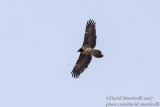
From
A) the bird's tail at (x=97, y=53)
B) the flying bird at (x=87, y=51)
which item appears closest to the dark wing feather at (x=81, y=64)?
the flying bird at (x=87, y=51)

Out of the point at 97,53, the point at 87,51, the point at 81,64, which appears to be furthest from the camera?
the point at 81,64

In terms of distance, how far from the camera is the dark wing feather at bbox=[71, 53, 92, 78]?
2108cm


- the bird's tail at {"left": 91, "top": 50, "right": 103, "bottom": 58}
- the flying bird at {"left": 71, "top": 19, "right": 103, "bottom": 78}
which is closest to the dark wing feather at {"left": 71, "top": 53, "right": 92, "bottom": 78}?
the flying bird at {"left": 71, "top": 19, "right": 103, "bottom": 78}

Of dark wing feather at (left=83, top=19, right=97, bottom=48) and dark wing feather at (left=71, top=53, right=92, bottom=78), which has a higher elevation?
dark wing feather at (left=83, top=19, right=97, bottom=48)

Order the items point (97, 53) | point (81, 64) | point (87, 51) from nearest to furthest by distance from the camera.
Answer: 1. point (97, 53)
2. point (87, 51)
3. point (81, 64)

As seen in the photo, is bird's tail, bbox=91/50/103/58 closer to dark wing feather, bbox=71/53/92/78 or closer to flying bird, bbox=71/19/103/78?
flying bird, bbox=71/19/103/78

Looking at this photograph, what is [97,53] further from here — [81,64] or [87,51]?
[81,64]

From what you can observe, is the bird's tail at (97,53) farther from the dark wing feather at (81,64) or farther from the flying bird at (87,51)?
the dark wing feather at (81,64)

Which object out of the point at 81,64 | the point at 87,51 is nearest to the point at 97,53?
the point at 87,51

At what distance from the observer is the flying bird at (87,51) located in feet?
65.8

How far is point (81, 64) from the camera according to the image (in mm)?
21281

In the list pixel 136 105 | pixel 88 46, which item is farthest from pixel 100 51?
pixel 136 105

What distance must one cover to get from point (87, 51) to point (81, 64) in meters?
1.42

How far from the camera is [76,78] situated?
21.2 m
